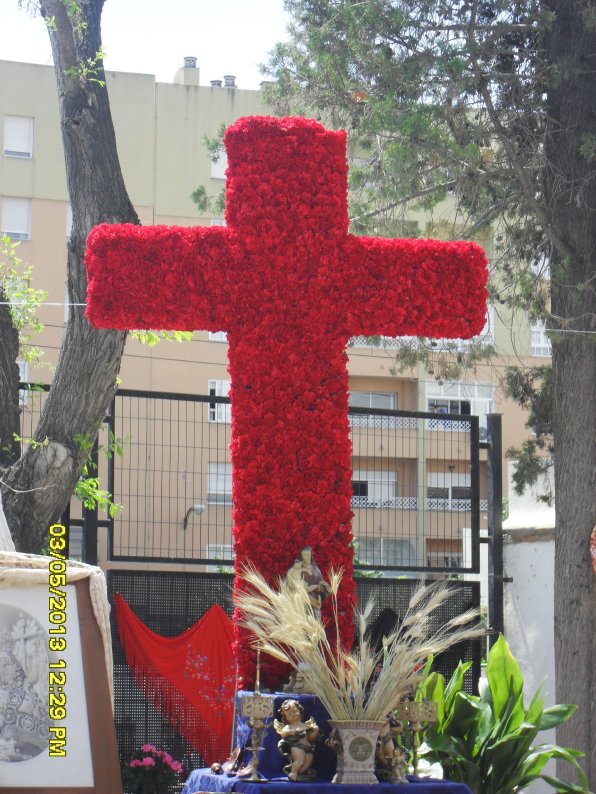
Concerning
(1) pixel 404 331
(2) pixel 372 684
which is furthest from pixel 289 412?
(2) pixel 372 684

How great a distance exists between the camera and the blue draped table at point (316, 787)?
4.43 metres

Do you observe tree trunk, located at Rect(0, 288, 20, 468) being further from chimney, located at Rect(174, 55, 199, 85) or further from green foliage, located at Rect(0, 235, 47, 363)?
chimney, located at Rect(174, 55, 199, 85)

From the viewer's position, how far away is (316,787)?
4445 millimetres

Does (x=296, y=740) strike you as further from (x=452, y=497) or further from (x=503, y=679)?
(x=452, y=497)

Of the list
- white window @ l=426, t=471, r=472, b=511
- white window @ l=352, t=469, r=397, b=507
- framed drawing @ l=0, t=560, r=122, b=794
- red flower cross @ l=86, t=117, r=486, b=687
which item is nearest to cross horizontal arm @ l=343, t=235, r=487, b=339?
red flower cross @ l=86, t=117, r=486, b=687

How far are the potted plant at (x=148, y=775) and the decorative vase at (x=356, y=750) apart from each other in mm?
3196

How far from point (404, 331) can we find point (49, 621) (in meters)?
2.34

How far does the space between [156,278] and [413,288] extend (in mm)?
1255

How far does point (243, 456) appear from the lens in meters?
5.38

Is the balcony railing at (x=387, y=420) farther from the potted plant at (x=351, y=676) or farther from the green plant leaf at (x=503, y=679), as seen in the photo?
the potted plant at (x=351, y=676)

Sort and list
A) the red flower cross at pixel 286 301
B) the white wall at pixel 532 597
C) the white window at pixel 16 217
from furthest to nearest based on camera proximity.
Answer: the white window at pixel 16 217 < the white wall at pixel 532 597 < the red flower cross at pixel 286 301

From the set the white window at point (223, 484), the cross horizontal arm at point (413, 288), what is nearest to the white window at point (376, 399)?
the white window at point (223, 484)

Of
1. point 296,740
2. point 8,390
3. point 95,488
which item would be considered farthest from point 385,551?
point 296,740

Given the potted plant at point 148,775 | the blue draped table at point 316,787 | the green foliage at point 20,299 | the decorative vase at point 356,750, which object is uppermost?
the green foliage at point 20,299
